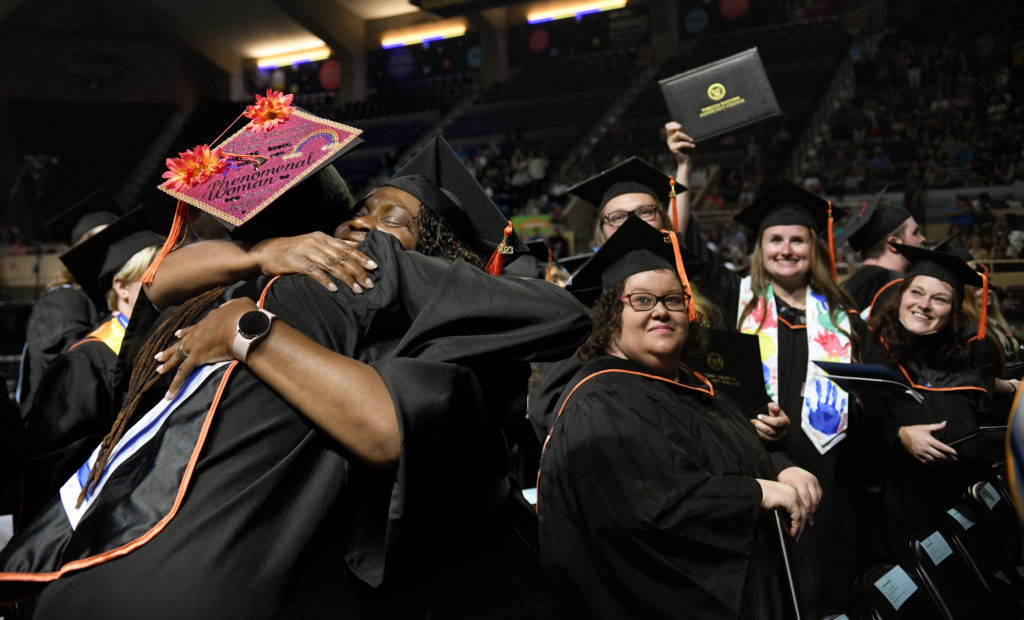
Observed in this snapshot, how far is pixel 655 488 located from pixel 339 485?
1.04m

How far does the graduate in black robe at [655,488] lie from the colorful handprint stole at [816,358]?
34.3 inches

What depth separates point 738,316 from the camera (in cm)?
329

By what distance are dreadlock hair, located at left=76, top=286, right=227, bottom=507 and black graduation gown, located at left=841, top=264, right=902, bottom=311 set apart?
3.53m

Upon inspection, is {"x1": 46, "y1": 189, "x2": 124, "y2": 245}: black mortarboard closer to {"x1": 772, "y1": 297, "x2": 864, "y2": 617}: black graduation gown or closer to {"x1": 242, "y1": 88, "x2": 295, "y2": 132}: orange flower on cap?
{"x1": 242, "y1": 88, "x2": 295, "y2": 132}: orange flower on cap

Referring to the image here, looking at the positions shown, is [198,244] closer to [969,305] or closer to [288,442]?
[288,442]

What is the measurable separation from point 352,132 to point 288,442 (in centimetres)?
58

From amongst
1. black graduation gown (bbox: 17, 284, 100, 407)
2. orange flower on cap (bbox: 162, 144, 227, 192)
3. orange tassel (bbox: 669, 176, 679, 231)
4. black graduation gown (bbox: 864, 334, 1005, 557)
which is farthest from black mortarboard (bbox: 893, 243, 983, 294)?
black graduation gown (bbox: 17, 284, 100, 407)

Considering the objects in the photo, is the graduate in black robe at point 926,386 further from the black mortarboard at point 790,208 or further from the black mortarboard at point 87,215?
the black mortarboard at point 87,215

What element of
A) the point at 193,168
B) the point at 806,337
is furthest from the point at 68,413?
the point at 806,337

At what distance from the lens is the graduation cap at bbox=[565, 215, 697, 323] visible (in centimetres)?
238

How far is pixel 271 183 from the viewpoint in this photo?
4.18ft

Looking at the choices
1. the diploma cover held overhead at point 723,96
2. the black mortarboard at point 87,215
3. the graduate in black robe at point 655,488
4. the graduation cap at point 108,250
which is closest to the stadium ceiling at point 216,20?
the black mortarboard at point 87,215

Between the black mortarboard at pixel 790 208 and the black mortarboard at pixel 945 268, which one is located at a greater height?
the black mortarboard at pixel 790 208

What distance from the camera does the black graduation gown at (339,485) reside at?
1014 mm
